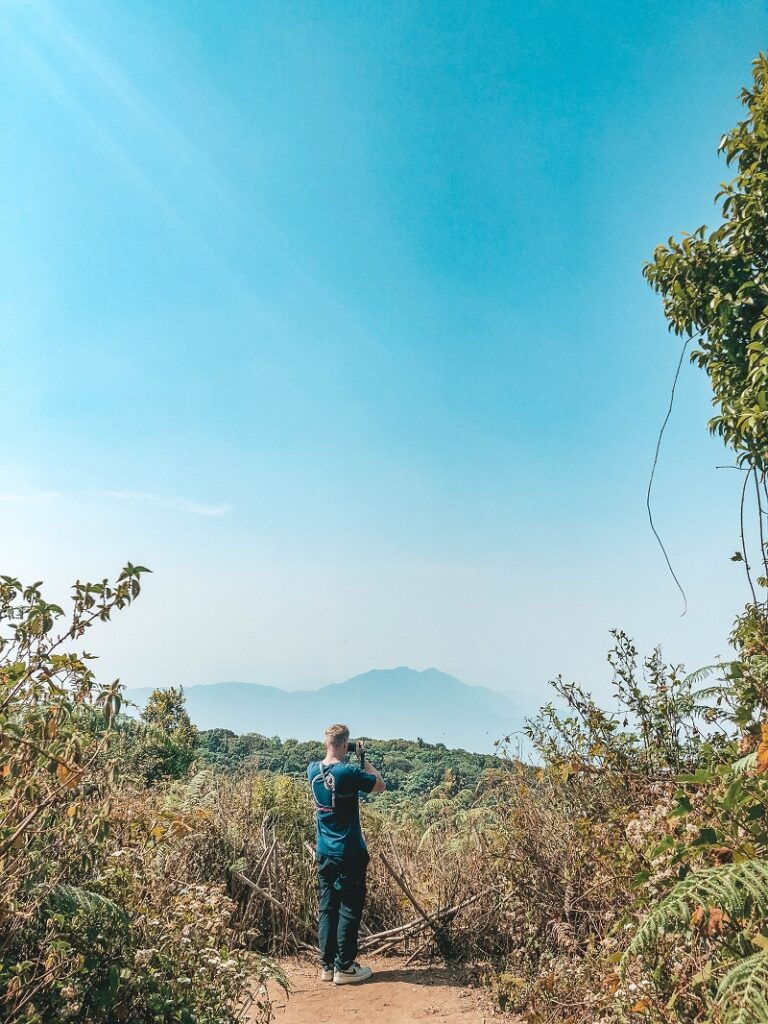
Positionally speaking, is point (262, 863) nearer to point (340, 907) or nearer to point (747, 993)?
point (340, 907)

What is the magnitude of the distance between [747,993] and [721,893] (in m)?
0.26

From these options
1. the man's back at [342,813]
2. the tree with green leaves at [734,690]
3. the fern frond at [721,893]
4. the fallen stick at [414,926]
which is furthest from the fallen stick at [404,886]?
the fern frond at [721,893]

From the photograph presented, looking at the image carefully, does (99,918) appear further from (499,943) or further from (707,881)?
(499,943)

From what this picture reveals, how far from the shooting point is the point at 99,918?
2.97 m

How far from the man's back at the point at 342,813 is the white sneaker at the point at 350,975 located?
2.83 feet

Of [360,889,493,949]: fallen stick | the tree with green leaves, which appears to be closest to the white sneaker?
[360,889,493,949]: fallen stick

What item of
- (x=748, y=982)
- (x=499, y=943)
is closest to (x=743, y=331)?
(x=748, y=982)

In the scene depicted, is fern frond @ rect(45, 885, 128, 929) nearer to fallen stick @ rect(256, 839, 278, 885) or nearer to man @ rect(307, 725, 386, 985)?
man @ rect(307, 725, 386, 985)

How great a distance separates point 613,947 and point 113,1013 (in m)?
2.35

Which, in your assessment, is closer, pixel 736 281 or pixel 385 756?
pixel 736 281

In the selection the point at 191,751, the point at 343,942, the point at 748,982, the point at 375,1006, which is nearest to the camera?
the point at 748,982

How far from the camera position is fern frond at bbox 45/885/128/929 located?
2.75 metres

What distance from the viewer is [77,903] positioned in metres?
2.85

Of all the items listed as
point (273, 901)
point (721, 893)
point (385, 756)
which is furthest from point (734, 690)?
point (385, 756)
